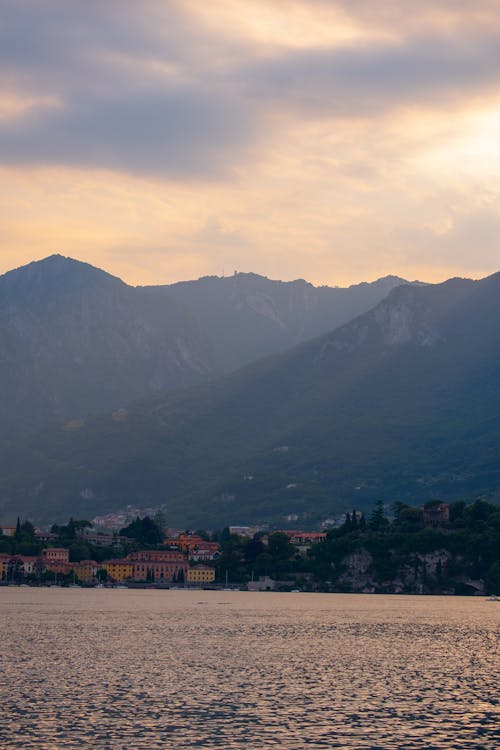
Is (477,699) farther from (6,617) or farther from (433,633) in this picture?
(6,617)

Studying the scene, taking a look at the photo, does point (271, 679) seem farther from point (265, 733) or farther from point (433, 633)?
point (433, 633)

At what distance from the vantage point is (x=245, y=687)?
318ft

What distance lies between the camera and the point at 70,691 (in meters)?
93.3

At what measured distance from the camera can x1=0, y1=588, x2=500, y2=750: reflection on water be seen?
75.4 m

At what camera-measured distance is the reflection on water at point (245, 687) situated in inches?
2970

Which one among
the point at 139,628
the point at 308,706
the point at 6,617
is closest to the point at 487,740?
the point at 308,706

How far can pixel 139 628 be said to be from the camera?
16088cm

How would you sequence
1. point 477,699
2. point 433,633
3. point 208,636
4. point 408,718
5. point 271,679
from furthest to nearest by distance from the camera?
point 433,633
point 208,636
point 271,679
point 477,699
point 408,718

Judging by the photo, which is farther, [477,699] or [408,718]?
[477,699]

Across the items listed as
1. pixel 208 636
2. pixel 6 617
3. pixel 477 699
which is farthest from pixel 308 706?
pixel 6 617

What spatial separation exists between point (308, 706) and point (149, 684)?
16375mm

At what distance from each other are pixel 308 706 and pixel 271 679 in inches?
615

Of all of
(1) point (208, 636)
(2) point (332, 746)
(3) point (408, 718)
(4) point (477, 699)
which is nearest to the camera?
(2) point (332, 746)

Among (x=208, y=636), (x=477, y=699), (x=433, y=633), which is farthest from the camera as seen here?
(x=433, y=633)
